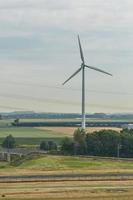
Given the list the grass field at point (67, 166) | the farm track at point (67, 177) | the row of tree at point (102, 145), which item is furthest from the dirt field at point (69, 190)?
the row of tree at point (102, 145)

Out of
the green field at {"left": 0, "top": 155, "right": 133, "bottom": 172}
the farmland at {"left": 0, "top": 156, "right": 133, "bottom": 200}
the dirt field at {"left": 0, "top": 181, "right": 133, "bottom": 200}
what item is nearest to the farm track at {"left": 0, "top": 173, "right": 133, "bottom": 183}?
the farmland at {"left": 0, "top": 156, "right": 133, "bottom": 200}

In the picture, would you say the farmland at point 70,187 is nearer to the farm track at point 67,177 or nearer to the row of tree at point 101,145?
the farm track at point 67,177

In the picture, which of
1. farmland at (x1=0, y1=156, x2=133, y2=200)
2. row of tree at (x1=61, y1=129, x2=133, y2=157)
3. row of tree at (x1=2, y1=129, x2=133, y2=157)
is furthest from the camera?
row of tree at (x1=2, y1=129, x2=133, y2=157)

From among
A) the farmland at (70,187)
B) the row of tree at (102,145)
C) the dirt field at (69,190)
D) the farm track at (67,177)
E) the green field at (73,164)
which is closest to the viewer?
the dirt field at (69,190)

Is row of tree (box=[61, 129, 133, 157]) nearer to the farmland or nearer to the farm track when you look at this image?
the farmland

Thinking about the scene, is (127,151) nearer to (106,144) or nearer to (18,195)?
(106,144)

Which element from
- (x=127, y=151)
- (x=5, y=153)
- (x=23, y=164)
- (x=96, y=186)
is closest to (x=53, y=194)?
(x=96, y=186)

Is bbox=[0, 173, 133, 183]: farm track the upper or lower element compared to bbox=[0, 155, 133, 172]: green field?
lower

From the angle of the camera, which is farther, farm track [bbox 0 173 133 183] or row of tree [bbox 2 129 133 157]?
row of tree [bbox 2 129 133 157]

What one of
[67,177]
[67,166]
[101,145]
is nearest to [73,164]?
[67,166]

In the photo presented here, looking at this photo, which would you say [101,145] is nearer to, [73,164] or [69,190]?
[73,164]
